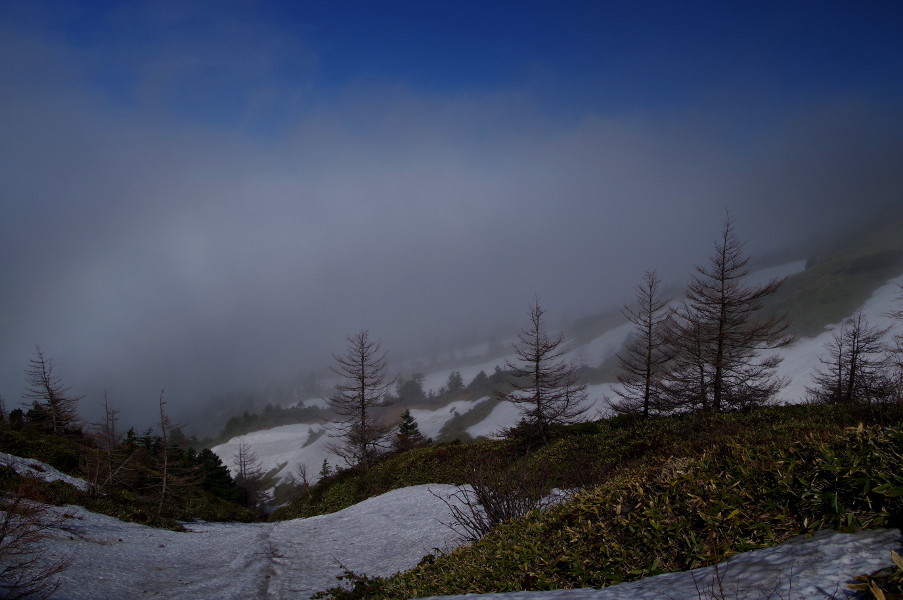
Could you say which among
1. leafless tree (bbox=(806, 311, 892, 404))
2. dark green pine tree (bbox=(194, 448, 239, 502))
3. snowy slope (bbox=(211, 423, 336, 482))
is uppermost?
leafless tree (bbox=(806, 311, 892, 404))

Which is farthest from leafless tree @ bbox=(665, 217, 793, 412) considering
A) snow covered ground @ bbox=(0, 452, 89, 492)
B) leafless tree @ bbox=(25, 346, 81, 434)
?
leafless tree @ bbox=(25, 346, 81, 434)

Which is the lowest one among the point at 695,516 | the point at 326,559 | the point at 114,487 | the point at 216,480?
the point at 216,480

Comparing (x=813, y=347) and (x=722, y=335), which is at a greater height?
(x=813, y=347)

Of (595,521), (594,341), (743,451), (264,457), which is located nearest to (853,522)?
(743,451)

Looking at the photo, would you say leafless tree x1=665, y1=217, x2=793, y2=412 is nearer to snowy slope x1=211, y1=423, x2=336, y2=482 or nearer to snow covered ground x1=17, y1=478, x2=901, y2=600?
snow covered ground x1=17, y1=478, x2=901, y2=600

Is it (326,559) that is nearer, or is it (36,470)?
(326,559)

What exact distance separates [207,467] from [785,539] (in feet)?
173

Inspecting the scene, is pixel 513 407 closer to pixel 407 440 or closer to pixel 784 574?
pixel 407 440

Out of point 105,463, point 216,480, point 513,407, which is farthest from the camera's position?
point 513,407

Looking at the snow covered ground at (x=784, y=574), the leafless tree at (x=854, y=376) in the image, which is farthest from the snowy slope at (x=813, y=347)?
the snow covered ground at (x=784, y=574)

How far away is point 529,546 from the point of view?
4555 millimetres

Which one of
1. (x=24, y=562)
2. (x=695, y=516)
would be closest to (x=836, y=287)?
(x=695, y=516)

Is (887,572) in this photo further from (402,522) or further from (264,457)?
(264,457)

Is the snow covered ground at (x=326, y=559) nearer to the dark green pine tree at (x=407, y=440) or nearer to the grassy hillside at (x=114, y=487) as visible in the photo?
the grassy hillside at (x=114, y=487)
